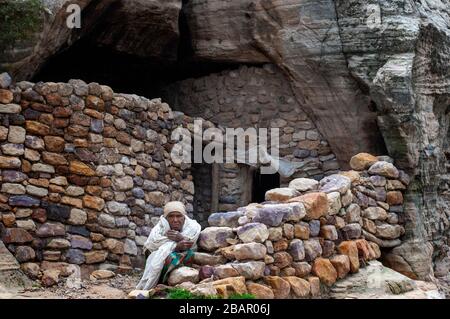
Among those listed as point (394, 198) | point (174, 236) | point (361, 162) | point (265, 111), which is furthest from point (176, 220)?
point (265, 111)

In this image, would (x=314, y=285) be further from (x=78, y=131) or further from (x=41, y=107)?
(x=41, y=107)

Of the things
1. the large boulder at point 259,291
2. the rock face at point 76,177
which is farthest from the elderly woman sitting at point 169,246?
the rock face at point 76,177

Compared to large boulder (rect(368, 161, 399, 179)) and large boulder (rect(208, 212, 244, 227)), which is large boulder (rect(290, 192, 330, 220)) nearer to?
large boulder (rect(208, 212, 244, 227))

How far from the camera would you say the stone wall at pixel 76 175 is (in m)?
6.50

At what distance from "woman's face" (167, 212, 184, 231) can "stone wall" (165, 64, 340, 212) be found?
411cm

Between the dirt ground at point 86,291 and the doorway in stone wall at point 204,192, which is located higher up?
the doorway in stone wall at point 204,192

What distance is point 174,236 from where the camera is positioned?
202 inches

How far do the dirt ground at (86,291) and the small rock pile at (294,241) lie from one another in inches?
49.8

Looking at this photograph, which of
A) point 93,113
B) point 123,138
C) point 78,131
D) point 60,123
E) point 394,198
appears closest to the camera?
point 60,123

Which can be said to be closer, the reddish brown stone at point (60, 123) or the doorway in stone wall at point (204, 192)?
the reddish brown stone at point (60, 123)

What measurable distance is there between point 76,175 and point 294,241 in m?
2.87

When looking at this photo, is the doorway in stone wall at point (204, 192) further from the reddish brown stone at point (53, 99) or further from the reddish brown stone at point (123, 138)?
the reddish brown stone at point (53, 99)

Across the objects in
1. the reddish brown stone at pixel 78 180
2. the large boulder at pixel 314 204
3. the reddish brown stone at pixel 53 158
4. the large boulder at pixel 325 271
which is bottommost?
the large boulder at pixel 325 271

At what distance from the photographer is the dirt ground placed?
5.72 m
